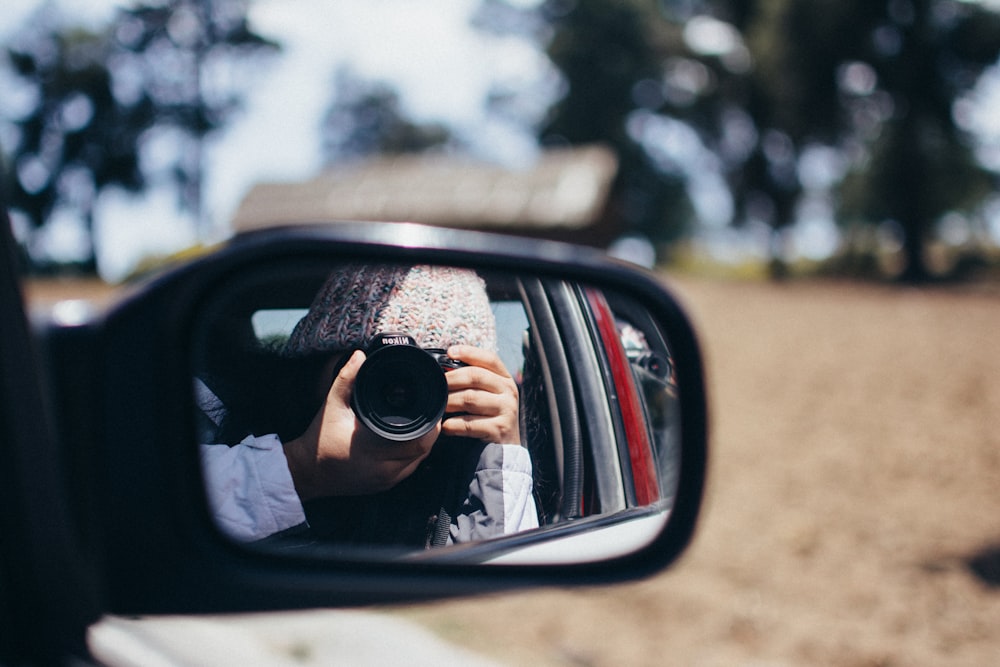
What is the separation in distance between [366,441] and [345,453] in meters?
0.04

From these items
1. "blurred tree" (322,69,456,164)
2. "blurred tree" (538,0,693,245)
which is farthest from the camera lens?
"blurred tree" (322,69,456,164)

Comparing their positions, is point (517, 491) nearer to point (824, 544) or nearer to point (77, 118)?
point (824, 544)

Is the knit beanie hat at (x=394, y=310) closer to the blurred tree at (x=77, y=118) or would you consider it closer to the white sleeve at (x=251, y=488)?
the white sleeve at (x=251, y=488)

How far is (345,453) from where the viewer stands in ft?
3.98

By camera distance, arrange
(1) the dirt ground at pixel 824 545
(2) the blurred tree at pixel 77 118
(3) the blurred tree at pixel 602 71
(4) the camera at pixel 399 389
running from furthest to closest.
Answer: (3) the blurred tree at pixel 602 71, (2) the blurred tree at pixel 77 118, (1) the dirt ground at pixel 824 545, (4) the camera at pixel 399 389

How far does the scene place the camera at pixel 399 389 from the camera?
1.19 meters

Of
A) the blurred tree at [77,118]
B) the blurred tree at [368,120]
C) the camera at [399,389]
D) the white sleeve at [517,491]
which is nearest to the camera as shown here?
the camera at [399,389]

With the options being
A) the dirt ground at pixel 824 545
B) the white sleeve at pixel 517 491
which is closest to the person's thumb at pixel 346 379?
the white sleeve at pixel 517 491

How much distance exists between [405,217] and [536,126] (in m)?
29.0

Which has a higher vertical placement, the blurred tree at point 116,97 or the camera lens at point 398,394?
the blurred tree at point 116,97

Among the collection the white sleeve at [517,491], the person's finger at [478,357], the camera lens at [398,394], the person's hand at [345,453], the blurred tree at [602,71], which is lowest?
the white sleeve at [517,491]

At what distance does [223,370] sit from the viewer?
1.29 meters

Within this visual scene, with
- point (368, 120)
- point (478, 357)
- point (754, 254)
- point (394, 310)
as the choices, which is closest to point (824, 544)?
point (478, 357)

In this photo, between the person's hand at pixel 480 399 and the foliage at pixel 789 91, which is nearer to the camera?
the person's hand at pixel 480 399
